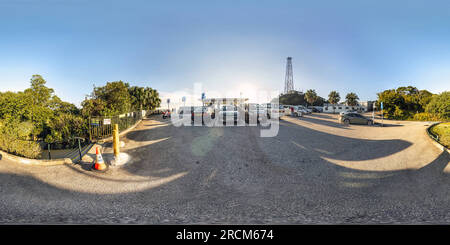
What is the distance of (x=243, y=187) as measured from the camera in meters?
5.53

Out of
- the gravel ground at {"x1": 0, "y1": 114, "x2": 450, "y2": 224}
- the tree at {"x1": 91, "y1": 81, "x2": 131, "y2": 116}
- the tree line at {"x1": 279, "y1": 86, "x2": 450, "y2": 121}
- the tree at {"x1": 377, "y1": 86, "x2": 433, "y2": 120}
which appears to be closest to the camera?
the gravel ground at {"x1": 0, "y1": 114, "x2": 450, "y2": 224}

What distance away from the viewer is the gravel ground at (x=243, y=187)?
409 cm

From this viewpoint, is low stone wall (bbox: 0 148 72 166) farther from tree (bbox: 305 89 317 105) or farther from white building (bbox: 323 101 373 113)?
tree (bbox: 305 89 317 105)

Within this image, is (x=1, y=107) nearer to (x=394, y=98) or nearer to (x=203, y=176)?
(x=203, y=176)

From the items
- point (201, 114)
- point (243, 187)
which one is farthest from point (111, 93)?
point (243, 187)

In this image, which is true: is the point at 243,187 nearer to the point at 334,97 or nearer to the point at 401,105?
the point at 401,105

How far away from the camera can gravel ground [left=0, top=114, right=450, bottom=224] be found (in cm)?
409

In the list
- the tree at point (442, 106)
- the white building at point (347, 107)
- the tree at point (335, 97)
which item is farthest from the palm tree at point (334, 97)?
the tree at point (442, 106)

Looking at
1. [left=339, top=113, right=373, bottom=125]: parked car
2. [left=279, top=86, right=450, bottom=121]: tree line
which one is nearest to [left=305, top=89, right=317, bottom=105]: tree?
[left=279, top=86, right=450, bottom=121]: tree line

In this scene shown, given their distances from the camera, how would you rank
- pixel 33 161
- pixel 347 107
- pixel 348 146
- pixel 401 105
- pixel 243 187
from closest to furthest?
pixel 243 187 < pixel 33 161 < pixel 348 146 < pixel 401 105 < pixel 347 107

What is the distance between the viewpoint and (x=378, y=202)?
4.57 metres

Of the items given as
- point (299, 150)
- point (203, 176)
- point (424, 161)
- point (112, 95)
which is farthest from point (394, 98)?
point (112, 95)

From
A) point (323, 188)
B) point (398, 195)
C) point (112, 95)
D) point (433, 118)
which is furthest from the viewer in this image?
point (112, 95)

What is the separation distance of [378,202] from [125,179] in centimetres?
741
